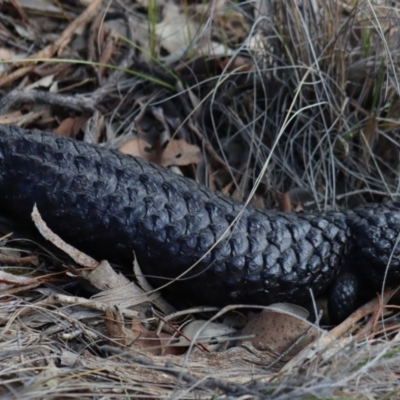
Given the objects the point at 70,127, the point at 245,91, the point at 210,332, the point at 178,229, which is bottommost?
the point at 210,332

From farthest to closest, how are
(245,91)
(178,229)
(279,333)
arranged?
(245,91)
(178,229)
(279,333)

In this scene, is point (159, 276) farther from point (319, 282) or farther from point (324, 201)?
point (324, 201)

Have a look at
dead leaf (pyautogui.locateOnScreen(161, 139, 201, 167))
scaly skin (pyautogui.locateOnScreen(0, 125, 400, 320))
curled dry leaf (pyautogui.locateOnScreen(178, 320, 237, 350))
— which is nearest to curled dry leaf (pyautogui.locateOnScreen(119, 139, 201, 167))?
dead leaf (pyautogui.locateOnScreen(161, 139, 201, 167))

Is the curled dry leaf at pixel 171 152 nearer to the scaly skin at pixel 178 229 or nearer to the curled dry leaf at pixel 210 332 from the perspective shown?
the scaly skin at pixel 178 229

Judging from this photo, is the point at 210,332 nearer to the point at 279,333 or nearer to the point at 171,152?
the point at 279,333

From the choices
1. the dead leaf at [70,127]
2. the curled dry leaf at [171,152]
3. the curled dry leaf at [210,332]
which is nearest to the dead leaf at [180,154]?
the curled dry leaf at [171,152]

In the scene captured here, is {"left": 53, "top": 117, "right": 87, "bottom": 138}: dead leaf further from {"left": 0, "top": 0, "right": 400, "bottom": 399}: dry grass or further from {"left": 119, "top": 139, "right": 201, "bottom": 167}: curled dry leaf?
{"left": 119, "top": 139, "right": 201, "bottom": 167}: curled dry leaf

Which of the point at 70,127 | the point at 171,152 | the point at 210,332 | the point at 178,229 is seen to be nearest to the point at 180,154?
the point at 171,152

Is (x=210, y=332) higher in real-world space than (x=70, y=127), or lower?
lower
